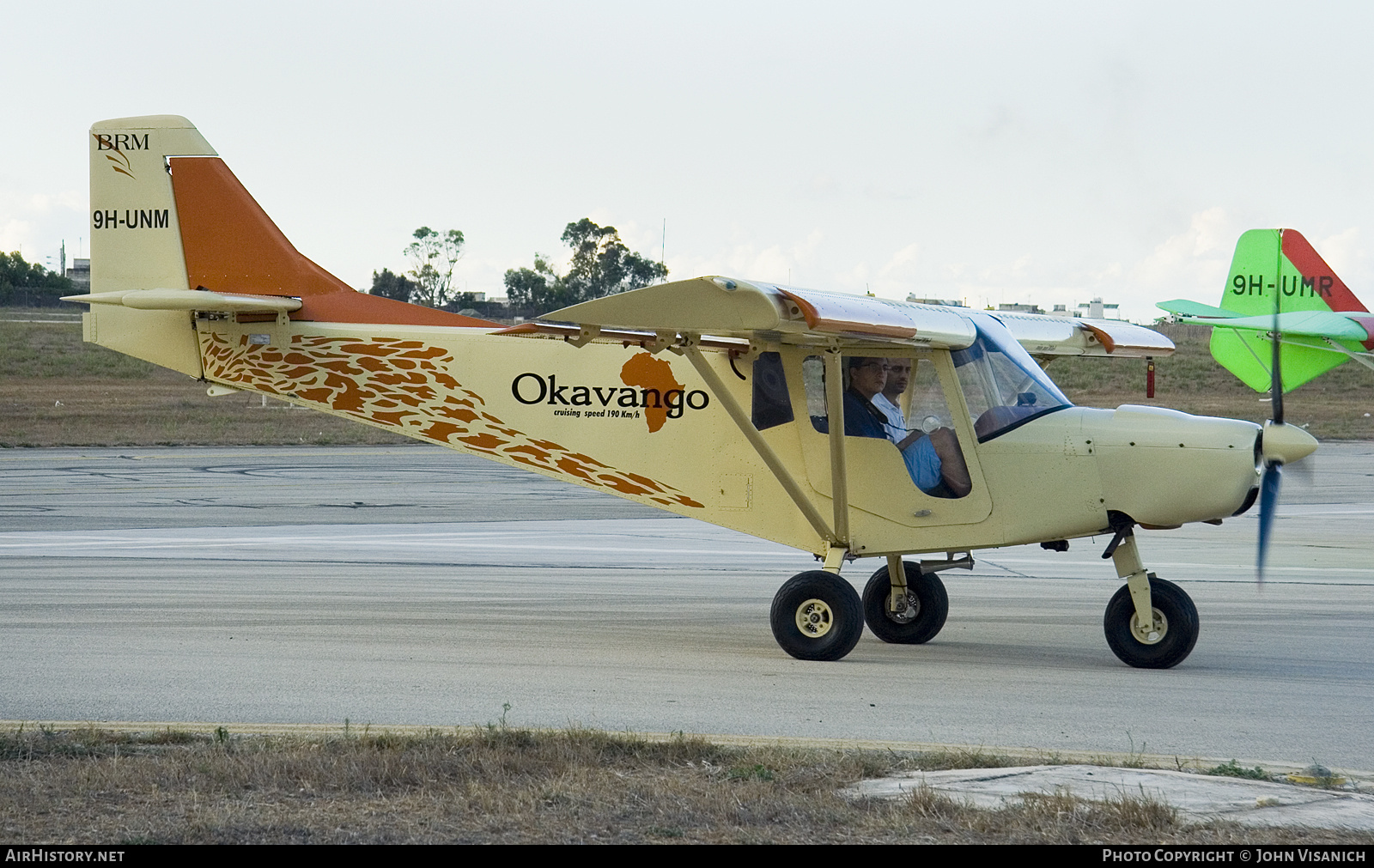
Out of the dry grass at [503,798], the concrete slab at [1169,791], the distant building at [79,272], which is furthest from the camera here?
the distant building at [79,272]

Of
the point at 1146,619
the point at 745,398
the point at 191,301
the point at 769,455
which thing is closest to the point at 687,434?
the point at 745,398

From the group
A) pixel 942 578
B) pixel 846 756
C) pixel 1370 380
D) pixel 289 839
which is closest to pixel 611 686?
pixel 846 756

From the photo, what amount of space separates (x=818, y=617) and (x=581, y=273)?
7401 centimetres

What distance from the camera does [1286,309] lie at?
86.8ft

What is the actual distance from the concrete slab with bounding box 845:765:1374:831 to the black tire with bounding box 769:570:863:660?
303 centimetres

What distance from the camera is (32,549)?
14438 millimetres

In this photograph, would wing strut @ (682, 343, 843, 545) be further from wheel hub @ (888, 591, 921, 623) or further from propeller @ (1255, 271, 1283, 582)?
propeller @ (1255, 271, 1283, 582)

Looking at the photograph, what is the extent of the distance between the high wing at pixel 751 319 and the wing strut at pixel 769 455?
390 mm

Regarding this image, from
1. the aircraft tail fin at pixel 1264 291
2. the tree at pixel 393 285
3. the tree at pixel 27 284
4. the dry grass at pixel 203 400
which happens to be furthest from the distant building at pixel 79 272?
Result: the aircraft tail fin at pixel 1264 291

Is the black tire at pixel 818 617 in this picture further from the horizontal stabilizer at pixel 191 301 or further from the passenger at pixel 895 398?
the horizontal stabilizer at pixel 191 301

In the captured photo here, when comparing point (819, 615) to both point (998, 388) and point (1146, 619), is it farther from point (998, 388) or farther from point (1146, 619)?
point (1146, 619)

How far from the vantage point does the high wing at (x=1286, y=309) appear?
2462 centimetres

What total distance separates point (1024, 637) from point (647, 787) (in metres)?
5.36
